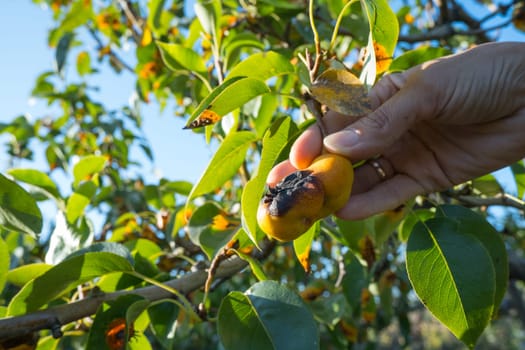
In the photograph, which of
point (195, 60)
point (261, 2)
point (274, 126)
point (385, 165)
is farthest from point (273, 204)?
point (261, 2)

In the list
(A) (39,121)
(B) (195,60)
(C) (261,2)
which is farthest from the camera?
(A) (39,121)

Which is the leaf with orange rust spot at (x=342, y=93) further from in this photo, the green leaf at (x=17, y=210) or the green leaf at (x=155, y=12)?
the green leaf at (x=155, y=12)

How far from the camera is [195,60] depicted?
137 centimetres

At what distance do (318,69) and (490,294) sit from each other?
0.51 meters

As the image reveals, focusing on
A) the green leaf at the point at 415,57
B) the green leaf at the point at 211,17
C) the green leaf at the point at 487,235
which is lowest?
the green leaf at the point at 487,235

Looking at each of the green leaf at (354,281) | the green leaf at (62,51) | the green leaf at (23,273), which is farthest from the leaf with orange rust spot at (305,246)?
the green leaf at (62,51)

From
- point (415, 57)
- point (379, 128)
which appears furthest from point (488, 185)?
point (379, 128)

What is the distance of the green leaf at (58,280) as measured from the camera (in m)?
0.84

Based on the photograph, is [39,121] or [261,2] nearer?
[261,2]

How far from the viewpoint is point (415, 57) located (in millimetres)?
1150

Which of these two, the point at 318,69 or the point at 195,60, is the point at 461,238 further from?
the point at 195,60

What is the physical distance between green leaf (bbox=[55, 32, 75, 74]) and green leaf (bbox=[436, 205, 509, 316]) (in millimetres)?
1932

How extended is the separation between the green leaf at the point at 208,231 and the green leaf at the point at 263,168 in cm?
22

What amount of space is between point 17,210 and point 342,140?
24.1 inches
